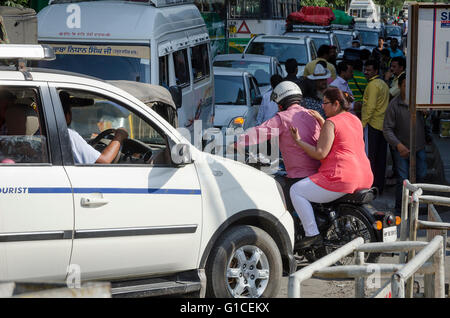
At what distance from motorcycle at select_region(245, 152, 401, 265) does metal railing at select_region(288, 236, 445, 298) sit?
2482 millimetres

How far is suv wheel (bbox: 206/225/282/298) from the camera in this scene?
5.61 meters

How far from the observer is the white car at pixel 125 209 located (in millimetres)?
4777

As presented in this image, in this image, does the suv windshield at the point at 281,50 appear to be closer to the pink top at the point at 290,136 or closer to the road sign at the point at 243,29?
the road sign at the point at 243,29

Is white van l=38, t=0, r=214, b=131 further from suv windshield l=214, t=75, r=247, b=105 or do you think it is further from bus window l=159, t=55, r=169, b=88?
suv windshield l=214, t=75, r=247, b=105

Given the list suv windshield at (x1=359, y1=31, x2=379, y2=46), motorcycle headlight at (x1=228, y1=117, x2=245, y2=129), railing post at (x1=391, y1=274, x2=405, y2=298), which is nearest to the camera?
railing post at (x1=391, y1=274, x2=405, y2=298)

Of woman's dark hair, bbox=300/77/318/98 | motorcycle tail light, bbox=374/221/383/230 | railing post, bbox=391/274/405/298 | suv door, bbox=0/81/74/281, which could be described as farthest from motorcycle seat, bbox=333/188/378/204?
woman's dark hair, bbox=300/77/318/98

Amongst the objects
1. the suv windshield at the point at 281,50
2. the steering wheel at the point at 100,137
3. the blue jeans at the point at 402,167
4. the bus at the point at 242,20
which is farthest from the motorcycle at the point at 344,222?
the bus at the point at 242,20

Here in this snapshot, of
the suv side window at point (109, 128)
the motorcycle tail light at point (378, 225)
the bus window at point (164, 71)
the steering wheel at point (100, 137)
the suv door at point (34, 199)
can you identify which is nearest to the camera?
the suv door at point (34, 199)

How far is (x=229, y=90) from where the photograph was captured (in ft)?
47.2

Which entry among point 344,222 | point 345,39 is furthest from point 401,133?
point 345,39

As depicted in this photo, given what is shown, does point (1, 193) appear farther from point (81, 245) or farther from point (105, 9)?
point (105, 9)

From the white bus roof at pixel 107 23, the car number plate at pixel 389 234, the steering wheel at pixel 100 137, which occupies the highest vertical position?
the white bus roof at pixel 107 23

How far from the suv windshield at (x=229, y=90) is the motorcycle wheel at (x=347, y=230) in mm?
7057
